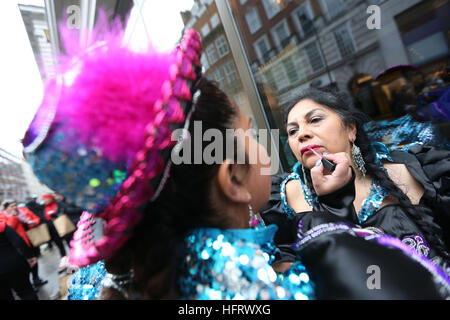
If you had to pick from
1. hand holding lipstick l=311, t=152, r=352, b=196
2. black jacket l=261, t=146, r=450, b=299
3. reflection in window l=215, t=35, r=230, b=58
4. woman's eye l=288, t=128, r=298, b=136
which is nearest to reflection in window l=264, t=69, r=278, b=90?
reflection in window l=215, t=35, r=230, b=58

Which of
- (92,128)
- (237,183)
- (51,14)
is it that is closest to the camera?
(92,128)

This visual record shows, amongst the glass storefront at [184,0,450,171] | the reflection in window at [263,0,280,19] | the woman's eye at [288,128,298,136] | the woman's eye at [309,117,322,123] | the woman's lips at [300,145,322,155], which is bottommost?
the woman's lips at [300,145,322,155]

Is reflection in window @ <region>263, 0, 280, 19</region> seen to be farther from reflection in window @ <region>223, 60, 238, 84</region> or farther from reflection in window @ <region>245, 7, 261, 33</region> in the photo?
reflection in window @ <region>223, 60, 238, 84</region>

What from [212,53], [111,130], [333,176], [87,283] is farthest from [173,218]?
[212,53]

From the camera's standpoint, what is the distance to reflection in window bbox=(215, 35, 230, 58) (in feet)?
8.16

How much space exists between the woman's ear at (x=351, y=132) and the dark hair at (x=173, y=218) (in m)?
1.06

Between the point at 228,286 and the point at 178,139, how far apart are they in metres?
0.41

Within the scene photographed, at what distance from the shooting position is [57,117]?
0.55 m

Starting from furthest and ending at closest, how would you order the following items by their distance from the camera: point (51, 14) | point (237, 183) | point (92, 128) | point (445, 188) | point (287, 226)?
point (51, 14) → point (287, 226) → point (445, 188) → point (237, 183) → point (92, 128)

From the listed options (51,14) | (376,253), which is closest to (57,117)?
(376,253)

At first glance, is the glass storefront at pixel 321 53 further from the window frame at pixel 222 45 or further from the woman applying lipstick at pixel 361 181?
the woman applying lipstick at pixel 361 181

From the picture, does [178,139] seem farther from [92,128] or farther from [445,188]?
[445,188]

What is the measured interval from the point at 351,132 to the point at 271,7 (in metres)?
1.55

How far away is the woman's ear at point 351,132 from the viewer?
150cm
